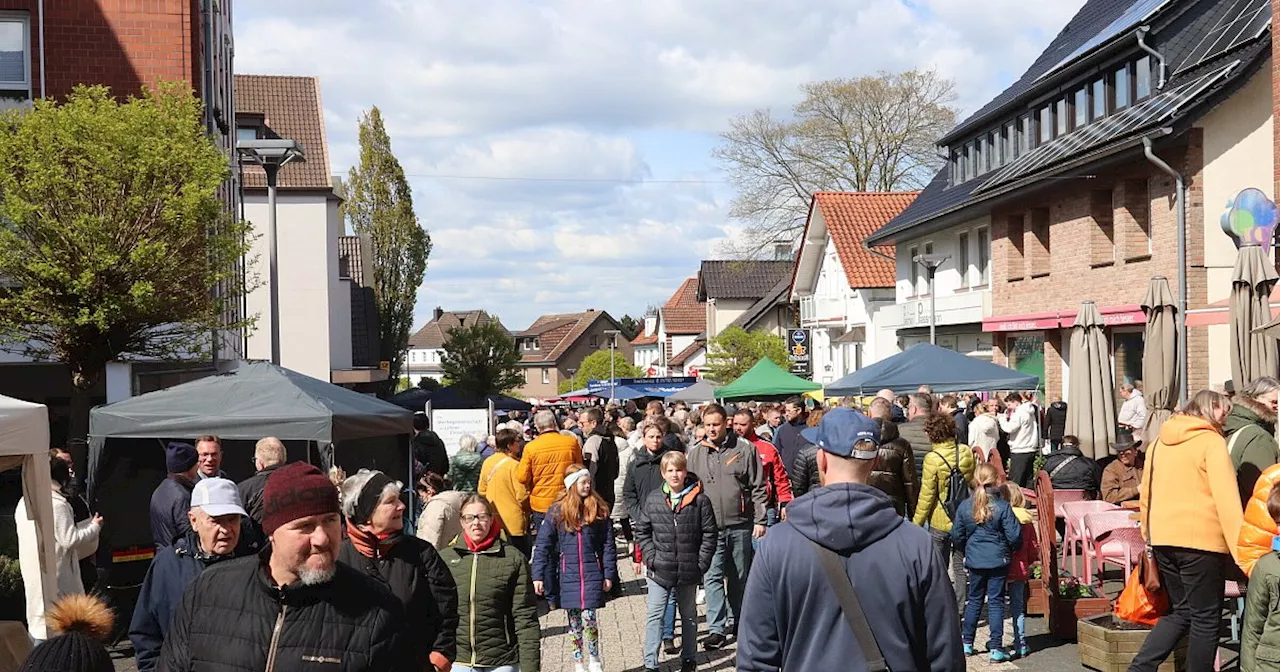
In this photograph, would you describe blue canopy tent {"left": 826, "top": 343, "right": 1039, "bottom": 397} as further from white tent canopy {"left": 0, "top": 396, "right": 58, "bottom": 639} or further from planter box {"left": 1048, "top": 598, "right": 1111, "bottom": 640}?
white tent canopy {"left": 0, "top": 396, "right": 58, "bottom": 639}

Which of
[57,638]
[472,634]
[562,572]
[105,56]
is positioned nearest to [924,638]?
[57,638]

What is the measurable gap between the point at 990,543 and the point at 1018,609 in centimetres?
54

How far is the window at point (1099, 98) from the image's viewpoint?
1062 inches

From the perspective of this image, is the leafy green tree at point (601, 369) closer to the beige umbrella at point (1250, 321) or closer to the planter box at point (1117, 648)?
the beige umbrella at point (1250, 321)

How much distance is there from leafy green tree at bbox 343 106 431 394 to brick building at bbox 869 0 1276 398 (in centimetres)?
3148

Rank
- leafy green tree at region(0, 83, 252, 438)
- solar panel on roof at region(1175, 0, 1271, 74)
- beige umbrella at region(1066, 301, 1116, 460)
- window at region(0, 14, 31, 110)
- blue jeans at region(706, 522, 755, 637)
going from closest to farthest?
blue jeans at region(706, 522, 755, 637) → beige umbrella at region(1066, 301, 1116, 460) → leafy green tree at region(0, 83, 252, 438) → solar panel on roof at region(1175, 0, 1271, 74) → window at region(0, 14, 31, 110)

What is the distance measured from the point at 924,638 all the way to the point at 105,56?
88.6 feet

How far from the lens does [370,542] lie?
572cm

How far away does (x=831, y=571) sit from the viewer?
434 centimetres

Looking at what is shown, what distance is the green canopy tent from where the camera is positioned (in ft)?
84.1

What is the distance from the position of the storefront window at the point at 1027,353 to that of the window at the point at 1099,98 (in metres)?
5.22

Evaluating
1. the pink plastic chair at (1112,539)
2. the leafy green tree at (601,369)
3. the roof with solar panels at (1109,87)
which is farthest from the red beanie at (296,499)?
the leafy green tree at (601,369)

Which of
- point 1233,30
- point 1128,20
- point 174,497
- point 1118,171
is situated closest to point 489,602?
point 174,497

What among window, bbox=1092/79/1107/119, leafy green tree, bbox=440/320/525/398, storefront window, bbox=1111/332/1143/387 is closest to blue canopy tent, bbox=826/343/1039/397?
storefront window, bbox=1111/332/1143/387
